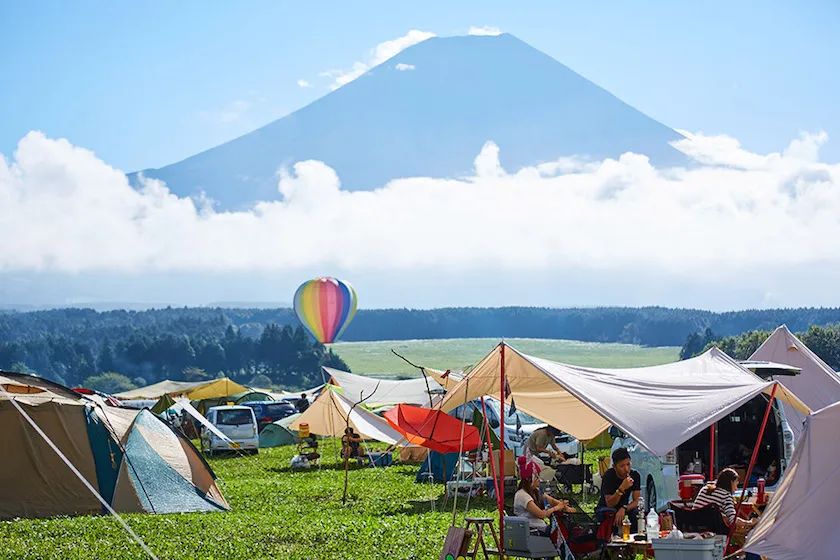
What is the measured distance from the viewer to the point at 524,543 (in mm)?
12719

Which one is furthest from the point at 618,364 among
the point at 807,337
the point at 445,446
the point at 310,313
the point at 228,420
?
the point at 445,446

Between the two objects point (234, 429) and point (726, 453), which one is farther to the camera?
point (234, 429)

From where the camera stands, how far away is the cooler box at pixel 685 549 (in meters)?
11.2

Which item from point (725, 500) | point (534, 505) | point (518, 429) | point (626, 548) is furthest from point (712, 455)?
point (518, 429)

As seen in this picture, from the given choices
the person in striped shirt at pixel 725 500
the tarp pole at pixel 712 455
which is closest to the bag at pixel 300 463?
the tarp pole at pixel 712 455

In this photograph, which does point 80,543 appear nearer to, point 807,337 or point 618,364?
point 807,337

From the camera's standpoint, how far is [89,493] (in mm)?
17906

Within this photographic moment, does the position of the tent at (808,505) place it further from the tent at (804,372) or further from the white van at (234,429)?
the white van at (234,429)

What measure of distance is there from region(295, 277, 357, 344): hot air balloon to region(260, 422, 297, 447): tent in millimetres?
25474

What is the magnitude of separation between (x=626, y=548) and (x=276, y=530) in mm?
5220

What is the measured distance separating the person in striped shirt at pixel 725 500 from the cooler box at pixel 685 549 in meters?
0.92

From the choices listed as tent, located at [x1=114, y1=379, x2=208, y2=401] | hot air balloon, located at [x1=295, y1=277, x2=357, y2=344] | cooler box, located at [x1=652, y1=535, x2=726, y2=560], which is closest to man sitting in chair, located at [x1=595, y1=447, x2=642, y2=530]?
cooler box, located at [x1=652, y1=535, x2=726, y2=560]

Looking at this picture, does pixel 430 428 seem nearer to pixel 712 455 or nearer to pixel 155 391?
pixel 712 455

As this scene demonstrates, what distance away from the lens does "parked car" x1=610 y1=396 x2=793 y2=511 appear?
16.0 metres
